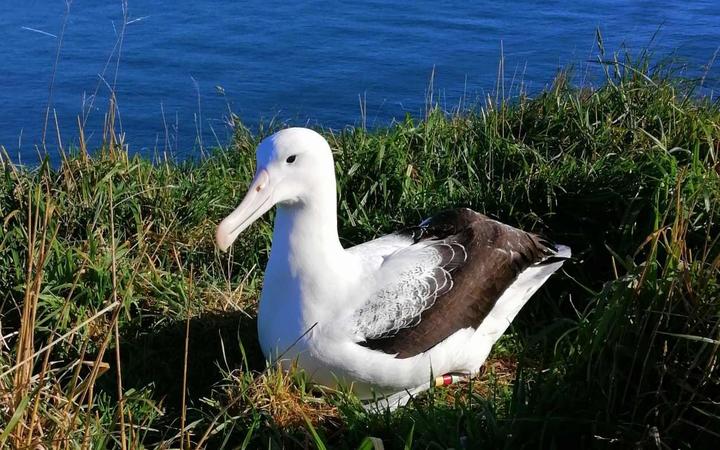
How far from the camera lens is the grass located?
2.48 meters

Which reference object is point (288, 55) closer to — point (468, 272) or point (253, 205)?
point (468, 272)

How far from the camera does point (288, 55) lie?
848 cm

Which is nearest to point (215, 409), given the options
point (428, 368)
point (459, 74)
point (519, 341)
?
point (428, 368)

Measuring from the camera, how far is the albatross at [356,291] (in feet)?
10.4

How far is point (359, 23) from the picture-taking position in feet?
30.5

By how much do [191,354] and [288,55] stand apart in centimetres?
524

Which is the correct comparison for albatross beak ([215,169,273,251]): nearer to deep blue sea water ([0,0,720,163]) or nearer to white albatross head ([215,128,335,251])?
white albatross head ([215,128,335,251])

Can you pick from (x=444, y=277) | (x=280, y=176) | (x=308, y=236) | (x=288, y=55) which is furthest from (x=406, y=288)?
(x=288, y=55)

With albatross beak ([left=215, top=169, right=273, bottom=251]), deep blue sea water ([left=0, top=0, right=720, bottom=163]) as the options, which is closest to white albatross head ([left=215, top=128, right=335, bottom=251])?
albatross beak ([left=215, top=169, right=273, bottom=251])

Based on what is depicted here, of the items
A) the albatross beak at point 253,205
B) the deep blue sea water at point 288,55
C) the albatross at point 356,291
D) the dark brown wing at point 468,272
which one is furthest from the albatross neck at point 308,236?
the deep blue sea water at point 288,55

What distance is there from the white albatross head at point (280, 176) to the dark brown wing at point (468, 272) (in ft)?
1.96

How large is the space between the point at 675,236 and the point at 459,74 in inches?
222

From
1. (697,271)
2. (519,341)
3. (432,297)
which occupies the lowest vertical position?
(519,341)

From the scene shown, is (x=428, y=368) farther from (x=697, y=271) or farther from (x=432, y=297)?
(x=697, y=271)
